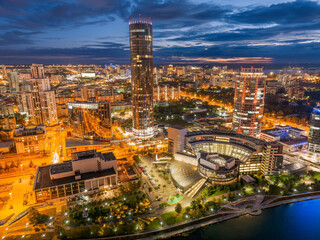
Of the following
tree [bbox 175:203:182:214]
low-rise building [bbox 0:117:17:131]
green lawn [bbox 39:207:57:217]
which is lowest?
green lawn [bbox 39:207:57:217]

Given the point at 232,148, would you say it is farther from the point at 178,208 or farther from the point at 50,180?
the point at 50,180

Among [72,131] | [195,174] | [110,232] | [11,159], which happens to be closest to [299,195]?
[195,174]

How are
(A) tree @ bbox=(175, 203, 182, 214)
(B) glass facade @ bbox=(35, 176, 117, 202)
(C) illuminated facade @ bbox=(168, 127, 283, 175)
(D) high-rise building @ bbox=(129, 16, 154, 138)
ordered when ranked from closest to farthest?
1. (A) tree @ bbox=(175, 203, 182, 214)
2. (B) glass facade @ bbox=(35, 176, 117, 202)
3. (C) illuminated facade @ bbox=(168, 127, 283, 175)
4. (D) high-rise building @ bbox=(129, 16, 154, 138)

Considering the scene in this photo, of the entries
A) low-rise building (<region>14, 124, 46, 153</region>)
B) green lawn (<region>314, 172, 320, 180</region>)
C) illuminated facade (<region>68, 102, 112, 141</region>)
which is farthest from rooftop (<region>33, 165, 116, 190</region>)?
green lawn (<region>314, 172, 320, 180</region>)

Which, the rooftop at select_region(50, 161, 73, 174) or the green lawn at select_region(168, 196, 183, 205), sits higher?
the rooftop at select_region(50, 161, 73, 174)

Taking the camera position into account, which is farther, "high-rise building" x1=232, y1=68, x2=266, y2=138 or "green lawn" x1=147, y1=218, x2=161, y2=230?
"high-rise building" x1=232, y1=68, x2=266, y2=138

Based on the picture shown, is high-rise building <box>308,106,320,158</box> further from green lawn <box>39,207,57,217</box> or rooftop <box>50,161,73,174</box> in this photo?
green lawn <box>39,207,57,217</box>

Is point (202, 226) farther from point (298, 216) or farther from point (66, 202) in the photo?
point (66, 202)

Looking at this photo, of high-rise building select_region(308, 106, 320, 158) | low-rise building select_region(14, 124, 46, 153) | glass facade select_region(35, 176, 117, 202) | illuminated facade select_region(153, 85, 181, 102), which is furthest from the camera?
illuminated facade select_region(153, 85, 181, 102)
